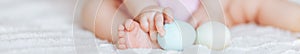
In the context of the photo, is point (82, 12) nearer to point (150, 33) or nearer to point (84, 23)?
point (84, 23)

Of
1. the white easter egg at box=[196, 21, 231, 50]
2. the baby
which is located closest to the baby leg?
the baby

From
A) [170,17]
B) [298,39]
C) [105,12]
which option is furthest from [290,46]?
[105,12]

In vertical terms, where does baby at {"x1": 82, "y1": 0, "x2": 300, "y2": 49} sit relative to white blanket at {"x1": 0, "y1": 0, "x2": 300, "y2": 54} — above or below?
above

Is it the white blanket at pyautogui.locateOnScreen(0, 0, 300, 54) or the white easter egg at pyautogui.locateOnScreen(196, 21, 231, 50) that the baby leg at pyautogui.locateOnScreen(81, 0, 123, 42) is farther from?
the white easter egg at pyautogui.locateOnScreen(196, 21, 231, 50)

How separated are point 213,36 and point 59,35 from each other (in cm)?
25

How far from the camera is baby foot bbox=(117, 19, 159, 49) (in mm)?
733

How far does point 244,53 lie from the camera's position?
72 centimetres

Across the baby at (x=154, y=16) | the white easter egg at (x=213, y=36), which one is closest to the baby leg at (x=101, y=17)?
the baby at (x=154, y=16)

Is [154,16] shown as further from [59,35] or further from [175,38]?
[59,35]

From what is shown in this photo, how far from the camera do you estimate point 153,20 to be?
28.9 inches

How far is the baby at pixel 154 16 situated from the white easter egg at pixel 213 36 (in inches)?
1.4

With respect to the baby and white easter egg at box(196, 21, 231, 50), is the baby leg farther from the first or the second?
white easter egg at box(196, 21, 231, 50)

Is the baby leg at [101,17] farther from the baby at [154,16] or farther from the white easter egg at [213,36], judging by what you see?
the white easter egg at [213,36]

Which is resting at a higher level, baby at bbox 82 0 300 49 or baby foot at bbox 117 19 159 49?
baby at bbox 82 0 300 49
